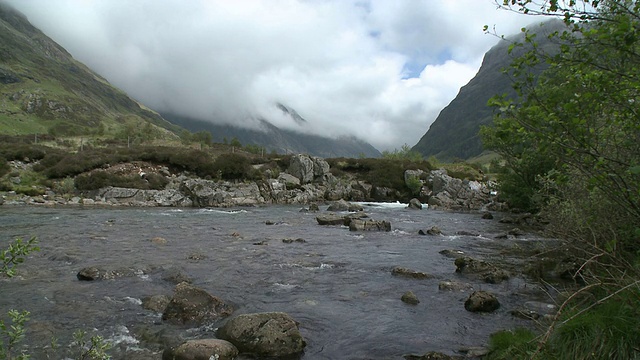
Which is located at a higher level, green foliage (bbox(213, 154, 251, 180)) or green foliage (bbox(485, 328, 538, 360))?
green foliage (bbox(213, 154, 251, 180))

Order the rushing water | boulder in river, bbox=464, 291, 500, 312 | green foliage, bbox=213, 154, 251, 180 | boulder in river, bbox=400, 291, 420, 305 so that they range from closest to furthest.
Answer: the rushing water
boulder in river, bbox=464, 291, 500, 312
boulder in river, bbox=400, 291, 420, 305
green foliage, bbox=213, 154, 251, 180

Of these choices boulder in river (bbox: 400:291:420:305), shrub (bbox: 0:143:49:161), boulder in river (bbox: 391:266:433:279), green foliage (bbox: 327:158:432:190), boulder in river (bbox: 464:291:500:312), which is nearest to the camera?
boulder in river (bbox: 464:291:500:312)

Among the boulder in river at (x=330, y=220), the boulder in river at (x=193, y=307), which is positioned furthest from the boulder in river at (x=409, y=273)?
the boulder in river at (x=330, y=220)

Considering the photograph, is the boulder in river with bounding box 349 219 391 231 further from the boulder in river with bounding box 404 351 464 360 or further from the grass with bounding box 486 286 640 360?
the grass with bounding box 486 286 640 360

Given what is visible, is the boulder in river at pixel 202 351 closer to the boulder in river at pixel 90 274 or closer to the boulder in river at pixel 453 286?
the boulder in river at pixel 90 274

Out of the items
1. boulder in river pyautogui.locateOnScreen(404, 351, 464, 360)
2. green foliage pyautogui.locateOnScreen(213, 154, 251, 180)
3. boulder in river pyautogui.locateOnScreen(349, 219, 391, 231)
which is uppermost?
green foliage pyautogui.locateOnScreen(213, 154, 251, 180)

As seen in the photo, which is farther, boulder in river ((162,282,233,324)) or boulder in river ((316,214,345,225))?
boulder in river ((316,214,345,225))

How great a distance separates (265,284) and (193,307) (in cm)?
334

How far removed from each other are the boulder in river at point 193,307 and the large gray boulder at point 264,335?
1167mm

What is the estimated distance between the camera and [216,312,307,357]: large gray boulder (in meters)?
7.79

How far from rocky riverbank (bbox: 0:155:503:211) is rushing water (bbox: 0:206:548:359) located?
13539mm

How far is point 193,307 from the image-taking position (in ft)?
31.3

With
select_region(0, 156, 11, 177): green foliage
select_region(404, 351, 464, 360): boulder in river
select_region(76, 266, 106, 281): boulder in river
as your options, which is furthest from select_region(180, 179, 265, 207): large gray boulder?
select_region(404, 351, 464, 360): boulder in river

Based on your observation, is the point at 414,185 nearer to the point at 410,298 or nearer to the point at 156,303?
the point at 410,298
